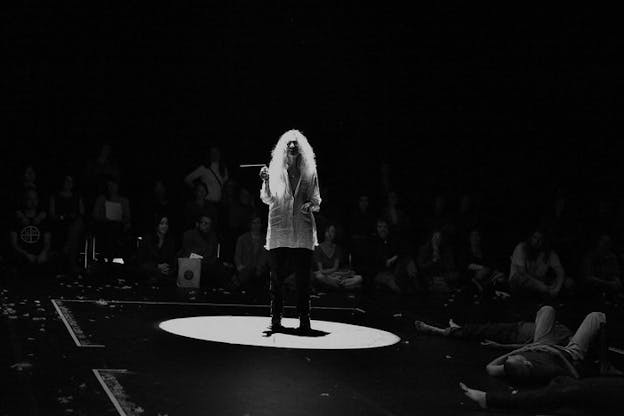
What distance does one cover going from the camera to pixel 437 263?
11.6 meters

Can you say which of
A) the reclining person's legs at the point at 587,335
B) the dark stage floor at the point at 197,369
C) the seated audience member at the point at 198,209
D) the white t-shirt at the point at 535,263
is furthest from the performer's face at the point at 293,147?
the white t-shirt at the point at 535,263

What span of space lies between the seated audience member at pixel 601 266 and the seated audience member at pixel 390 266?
7.82ft

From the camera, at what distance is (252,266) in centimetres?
1096

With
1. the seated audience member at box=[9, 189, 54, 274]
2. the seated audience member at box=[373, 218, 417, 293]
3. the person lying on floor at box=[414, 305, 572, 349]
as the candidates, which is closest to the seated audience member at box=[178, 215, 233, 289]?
the seated audience member at box=[9, 189, 54, 274]

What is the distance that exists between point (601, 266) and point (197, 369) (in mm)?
7978

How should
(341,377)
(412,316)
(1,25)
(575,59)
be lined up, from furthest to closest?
(575,59) → (1,25) → (412,316) → (341,377)

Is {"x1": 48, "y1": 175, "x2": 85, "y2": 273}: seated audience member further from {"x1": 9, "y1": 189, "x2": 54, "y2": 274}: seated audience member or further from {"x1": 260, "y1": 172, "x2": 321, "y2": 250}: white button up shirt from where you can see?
{"x1": 260, "y1": 172, "x2": 321, "y2": 250}: white button up shirt

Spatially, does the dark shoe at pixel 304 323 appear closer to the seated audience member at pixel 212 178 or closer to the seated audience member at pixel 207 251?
the seated audience member at pixel 207 251

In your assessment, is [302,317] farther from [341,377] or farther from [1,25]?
[1,25]

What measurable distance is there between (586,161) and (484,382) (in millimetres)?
9247

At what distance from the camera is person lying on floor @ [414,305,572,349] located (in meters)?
5.77

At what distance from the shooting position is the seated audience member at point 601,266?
1171 cm

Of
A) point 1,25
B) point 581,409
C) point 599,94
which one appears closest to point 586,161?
point 599,94

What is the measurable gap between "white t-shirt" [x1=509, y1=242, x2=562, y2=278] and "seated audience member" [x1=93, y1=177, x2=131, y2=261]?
502 centimetres
